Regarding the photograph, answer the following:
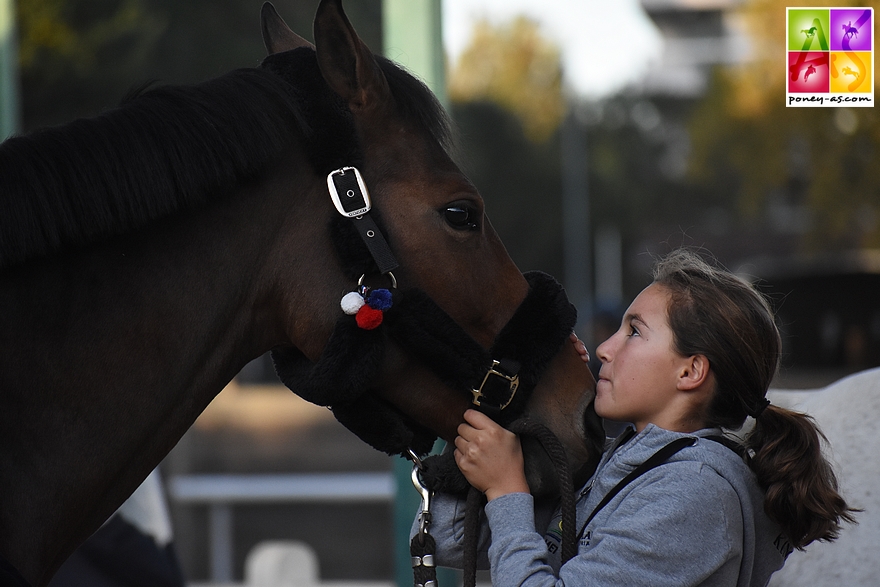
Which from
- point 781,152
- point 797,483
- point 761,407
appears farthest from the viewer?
point 781,152

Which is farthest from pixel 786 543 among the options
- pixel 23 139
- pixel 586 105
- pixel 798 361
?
pixel 586 105

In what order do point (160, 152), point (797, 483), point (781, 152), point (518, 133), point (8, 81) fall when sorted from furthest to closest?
point (518, 133) < point (781, 152) < point (8, 81) < point (797, 483) < point (160, 152)

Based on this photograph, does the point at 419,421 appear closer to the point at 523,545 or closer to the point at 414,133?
the point at 523,545

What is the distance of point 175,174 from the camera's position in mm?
1342

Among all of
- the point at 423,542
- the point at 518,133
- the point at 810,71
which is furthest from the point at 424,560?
the point at 518,133

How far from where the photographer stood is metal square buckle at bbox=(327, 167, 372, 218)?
58.3 inches

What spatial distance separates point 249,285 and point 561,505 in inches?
29.1

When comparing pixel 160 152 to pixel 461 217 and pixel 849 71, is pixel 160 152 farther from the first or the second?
pixel 849 71

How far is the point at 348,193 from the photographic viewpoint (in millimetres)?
1486

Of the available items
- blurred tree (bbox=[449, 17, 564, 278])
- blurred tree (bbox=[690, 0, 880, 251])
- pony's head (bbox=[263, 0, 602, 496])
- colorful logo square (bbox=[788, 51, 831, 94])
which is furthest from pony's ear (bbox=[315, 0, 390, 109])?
blurred tree (bbox=[449, 17, 564, 278])

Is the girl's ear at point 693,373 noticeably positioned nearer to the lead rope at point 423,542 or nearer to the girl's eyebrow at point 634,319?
the girl's eyebrow at point 634,319

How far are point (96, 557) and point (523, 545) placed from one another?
5.09ft

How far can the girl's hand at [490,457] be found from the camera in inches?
60.5

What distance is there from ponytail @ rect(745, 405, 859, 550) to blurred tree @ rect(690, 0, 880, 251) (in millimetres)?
1407
